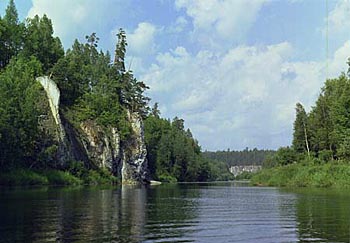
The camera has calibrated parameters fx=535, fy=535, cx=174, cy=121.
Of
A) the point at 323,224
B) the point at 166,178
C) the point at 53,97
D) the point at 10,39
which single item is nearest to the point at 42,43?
the point at 10,39

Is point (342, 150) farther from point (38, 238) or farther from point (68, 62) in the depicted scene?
point (38, 238)

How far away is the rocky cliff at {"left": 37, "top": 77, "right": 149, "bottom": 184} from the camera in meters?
99.3

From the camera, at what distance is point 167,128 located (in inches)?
7589

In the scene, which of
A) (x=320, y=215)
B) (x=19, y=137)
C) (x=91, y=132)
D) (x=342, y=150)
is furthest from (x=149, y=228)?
(x=91, y=132)

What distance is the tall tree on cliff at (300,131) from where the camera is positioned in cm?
12025

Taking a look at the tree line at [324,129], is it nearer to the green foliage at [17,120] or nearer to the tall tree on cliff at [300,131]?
the tall tree on cliff at [300,131]

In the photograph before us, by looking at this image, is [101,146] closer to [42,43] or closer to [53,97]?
[53,97]

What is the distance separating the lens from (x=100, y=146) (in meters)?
117

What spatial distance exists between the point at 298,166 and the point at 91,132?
146 feet

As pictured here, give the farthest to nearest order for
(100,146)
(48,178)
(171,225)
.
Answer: (100,146) → (48,178) → (171,225)

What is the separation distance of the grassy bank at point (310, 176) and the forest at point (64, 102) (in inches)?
1388

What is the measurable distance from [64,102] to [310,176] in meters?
57.2

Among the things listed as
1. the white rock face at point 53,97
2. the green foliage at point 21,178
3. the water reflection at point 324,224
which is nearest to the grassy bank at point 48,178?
the green foliage at point 21,178

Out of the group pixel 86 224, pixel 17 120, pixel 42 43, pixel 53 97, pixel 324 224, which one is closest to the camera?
pixel 86 224
